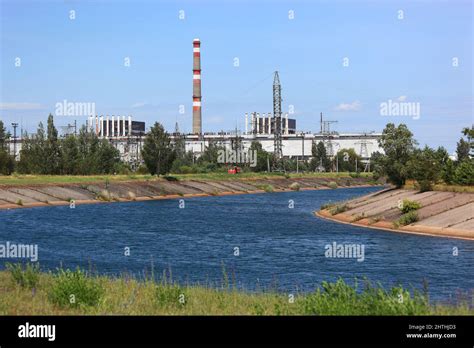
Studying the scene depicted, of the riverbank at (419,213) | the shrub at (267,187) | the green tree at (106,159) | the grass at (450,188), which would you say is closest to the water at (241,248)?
the riverbank at (419,213)

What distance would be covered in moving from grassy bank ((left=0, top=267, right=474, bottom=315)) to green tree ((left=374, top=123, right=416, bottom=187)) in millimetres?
53336

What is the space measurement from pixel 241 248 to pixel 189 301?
26.8 m

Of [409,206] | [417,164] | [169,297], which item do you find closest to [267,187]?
[417,164]

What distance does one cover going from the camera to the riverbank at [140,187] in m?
92.1

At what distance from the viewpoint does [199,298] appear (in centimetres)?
1997

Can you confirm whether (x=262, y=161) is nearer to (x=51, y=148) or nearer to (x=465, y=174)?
(x=51, y=148)

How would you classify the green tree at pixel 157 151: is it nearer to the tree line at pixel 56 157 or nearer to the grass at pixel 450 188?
the tree line at pixel 56 157

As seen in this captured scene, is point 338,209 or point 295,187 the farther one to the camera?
point 295,187

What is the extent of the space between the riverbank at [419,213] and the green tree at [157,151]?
59398 millimetres

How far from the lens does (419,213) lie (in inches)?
2244

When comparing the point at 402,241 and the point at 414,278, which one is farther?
the point at 402,241
